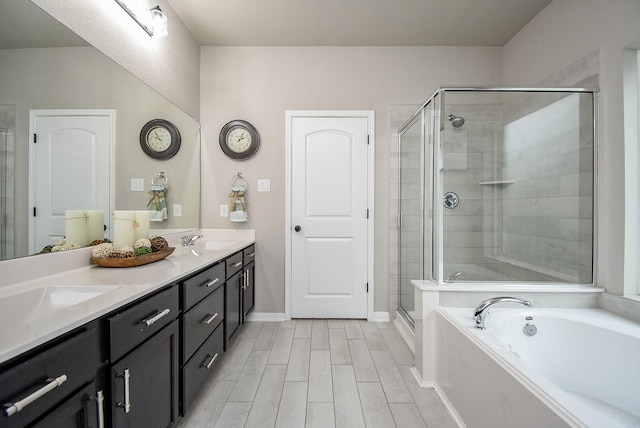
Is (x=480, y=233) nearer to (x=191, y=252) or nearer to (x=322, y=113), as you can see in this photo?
(x=322, y=113)

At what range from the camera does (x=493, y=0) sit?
→ 7.27 ft

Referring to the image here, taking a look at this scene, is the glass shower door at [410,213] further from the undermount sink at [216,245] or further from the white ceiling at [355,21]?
the undermount sink at [216,245]

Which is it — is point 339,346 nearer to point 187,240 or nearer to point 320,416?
point 320,416

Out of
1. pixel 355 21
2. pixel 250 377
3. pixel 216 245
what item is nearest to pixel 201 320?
pixel 250 377

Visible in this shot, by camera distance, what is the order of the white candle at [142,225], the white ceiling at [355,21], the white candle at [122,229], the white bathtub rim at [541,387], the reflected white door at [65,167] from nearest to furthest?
the white bathtub rim at [541,387] < the reflected white door at [65,167] < the white candle at [122,229] < the white candle at [142,225] < the white ceiling at [355,21]

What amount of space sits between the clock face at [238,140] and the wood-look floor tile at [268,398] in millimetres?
1889

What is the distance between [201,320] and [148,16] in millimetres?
1993

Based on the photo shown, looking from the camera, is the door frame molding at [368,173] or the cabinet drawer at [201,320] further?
the door frame molding at [368,173]

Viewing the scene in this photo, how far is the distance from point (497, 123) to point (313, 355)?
216 centimetres

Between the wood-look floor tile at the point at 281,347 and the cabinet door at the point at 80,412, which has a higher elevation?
the cabinet door at the point at 80,412

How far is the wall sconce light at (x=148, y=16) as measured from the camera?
1826 millimetres

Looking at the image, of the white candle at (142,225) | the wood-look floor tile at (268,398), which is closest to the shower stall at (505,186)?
the wood-look floor tile at (268,398)

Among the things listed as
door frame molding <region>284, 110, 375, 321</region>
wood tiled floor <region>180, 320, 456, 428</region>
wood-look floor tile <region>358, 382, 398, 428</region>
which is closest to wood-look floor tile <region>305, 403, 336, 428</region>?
wood tiled floor <region>180, 320, 456, 428</region>

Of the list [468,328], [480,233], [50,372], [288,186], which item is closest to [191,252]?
[288,186]
